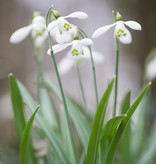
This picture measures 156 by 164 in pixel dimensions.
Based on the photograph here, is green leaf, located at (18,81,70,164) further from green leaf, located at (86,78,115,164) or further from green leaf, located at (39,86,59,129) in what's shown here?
green leaf, located at (39,86,59,129)

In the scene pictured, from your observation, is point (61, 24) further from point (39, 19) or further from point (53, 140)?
point (53, 140)

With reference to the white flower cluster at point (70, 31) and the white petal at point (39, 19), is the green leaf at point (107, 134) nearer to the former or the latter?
the white flower cluster at point (70, 31)

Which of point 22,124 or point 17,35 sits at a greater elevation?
point 17,35

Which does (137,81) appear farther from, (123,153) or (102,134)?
(102,134)

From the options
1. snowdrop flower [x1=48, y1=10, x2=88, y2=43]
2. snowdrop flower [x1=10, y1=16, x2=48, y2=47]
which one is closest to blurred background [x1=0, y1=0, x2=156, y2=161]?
snowdrop flower [x1=10, y1=16, x2=48, y2=47]

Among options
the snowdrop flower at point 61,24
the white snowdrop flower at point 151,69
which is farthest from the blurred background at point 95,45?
the snowdrop flower at point 61,24

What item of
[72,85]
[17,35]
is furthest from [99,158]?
[72,85]
